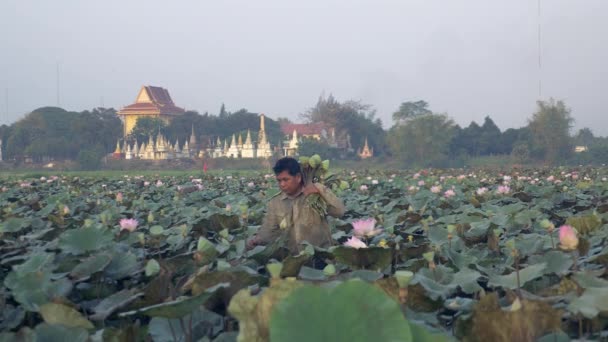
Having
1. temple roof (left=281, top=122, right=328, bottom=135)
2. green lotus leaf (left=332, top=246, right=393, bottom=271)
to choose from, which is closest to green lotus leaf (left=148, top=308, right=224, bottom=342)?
green lotus leaf (left=332, top=246, right=393, bottom=271)

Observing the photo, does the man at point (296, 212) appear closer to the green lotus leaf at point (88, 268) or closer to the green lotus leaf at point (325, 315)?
the green lotus leaf at point (88, 268)

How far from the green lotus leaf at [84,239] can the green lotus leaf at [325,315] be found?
1.51 meters

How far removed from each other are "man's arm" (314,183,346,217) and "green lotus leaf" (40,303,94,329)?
179cm

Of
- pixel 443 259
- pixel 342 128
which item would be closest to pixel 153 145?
pixel 342 128

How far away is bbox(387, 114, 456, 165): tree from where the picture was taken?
38.5m

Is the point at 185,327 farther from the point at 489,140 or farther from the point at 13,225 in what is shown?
the point at 489,140

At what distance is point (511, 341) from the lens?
1198 millimetres

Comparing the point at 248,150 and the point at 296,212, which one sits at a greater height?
the point at 248,150

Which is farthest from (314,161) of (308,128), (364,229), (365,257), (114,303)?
(308,128)

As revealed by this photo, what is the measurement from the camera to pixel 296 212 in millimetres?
3307

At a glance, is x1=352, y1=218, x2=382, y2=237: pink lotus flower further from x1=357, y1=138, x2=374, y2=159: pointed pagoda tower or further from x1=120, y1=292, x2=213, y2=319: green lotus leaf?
x1=357, y1=138, x2=374, y2=159: pointed pagoda tower

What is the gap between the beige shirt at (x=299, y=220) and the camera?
3.20 m

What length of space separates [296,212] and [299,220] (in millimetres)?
50

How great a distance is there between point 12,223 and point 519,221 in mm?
2537
